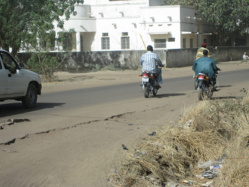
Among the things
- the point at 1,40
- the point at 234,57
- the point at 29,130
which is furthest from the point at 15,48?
the point at 234,57

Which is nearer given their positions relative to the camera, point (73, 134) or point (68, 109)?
Answer: point (73, 134)

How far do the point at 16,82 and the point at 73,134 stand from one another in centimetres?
418

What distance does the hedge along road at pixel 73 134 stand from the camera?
6.83 metres

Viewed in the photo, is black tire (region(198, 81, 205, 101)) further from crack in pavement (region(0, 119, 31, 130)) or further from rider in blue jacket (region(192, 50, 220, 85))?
crack in pavement (region(0, 119, 31, 130))

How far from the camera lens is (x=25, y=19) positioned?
28031 mm

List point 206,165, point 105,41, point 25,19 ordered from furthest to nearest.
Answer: point 105,41 → point 25,19 → point 206,165

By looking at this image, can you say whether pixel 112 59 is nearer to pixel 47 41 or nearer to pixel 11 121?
pixel 47 41

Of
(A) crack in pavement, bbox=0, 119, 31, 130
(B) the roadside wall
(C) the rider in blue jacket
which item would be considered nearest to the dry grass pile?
(A) crack in pavement, bbox=0, 119, 31, 130

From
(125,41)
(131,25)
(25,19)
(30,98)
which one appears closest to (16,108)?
(30,98)

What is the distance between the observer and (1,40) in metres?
26.7

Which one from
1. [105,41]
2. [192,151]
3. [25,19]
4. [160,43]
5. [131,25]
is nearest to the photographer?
[192,151]

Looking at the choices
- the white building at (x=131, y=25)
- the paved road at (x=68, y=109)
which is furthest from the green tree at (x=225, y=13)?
the paved road at (x=68, y=109)

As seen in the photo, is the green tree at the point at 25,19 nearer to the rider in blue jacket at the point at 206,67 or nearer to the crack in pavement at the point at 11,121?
the rider in blue jacket at the point at 206,67

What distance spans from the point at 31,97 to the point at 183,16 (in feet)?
101
